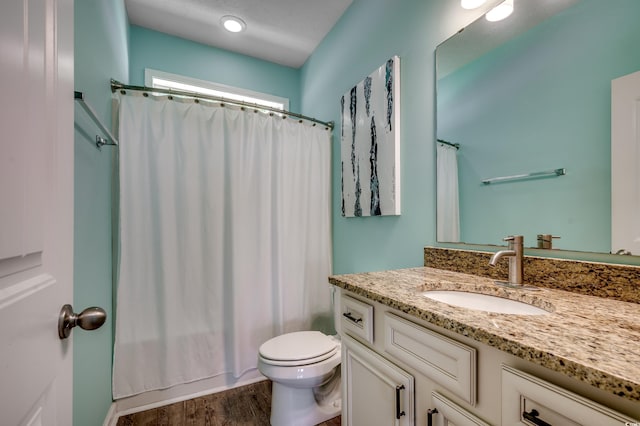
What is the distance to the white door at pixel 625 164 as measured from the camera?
78cm

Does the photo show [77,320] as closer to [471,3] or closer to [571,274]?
[571,274]

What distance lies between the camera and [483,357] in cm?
61

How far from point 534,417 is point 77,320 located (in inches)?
34.6

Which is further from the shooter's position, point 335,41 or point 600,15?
point 335,41

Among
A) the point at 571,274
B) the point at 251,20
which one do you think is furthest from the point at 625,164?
the point at 251,20

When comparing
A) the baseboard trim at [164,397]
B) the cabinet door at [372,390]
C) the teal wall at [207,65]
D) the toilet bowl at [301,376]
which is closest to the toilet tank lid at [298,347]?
the toilet bowl at [301,376]

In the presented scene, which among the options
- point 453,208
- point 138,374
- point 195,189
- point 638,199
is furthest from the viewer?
point 195,189

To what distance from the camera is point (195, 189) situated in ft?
5.91

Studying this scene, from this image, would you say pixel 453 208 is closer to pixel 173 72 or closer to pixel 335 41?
pixel 335 41

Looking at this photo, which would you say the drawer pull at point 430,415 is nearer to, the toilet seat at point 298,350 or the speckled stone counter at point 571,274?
the speckled stone counter at point 571,274

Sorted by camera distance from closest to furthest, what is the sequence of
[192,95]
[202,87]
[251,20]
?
[192,95] < [251,20] < [202,87]

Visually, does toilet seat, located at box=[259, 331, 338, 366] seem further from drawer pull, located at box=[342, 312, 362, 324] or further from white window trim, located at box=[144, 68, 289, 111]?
white window trim, located at box=[144, 68, 289, 111]

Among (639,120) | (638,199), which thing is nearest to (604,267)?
(638,199)

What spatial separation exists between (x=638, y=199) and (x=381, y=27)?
1511 millimetres
